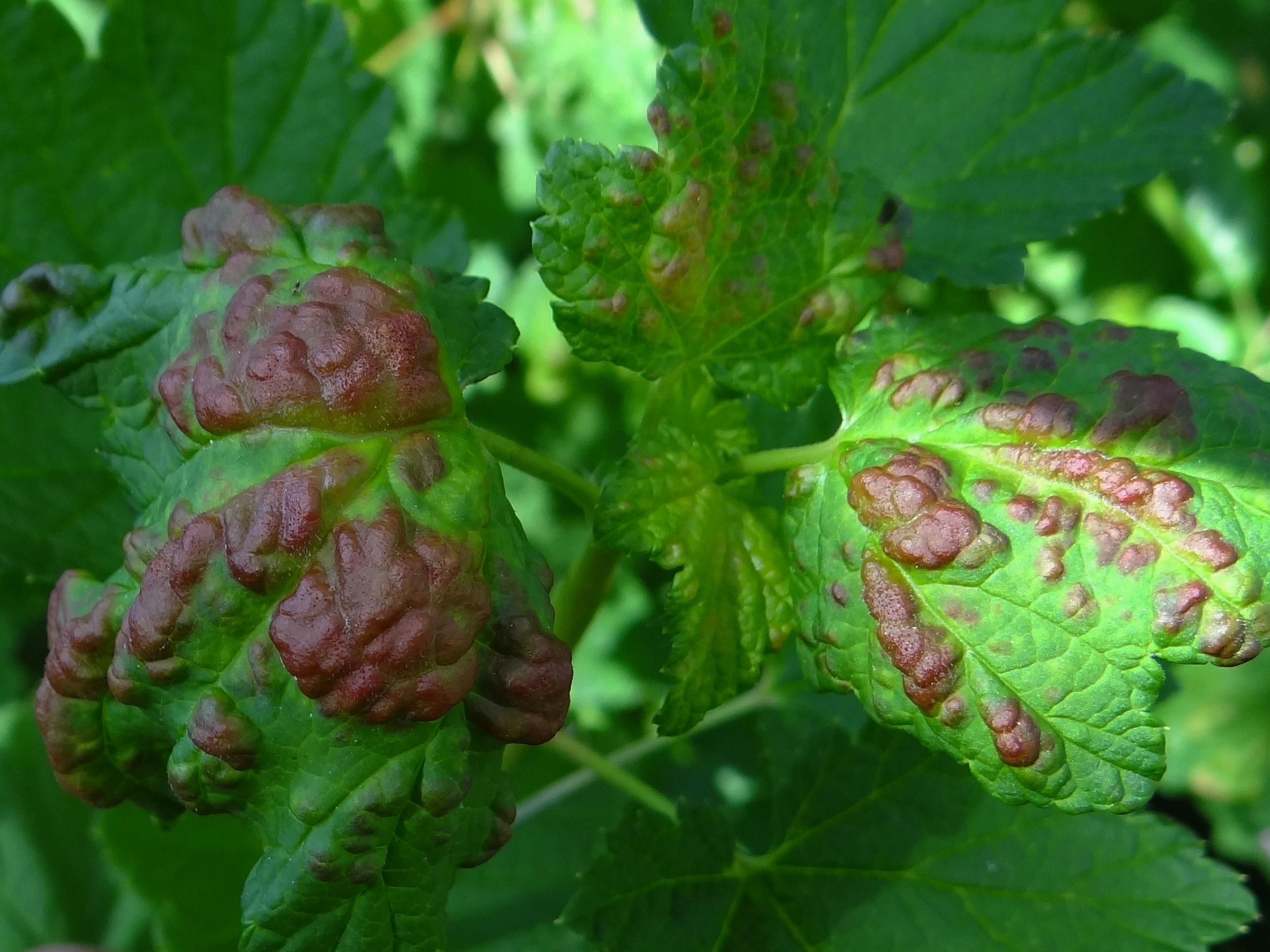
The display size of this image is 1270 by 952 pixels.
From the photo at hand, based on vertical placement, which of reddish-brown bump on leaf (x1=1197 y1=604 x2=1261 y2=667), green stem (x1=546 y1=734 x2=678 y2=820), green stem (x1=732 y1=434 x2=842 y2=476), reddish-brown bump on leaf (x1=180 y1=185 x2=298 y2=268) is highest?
reddish-brown bump on leaf (x1=180 y1=185 x2=298 y2=268)

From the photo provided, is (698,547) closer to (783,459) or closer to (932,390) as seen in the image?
(783,459)

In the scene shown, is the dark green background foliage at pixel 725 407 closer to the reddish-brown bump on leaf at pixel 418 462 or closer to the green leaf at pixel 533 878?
the green leaf at pixel 533 878

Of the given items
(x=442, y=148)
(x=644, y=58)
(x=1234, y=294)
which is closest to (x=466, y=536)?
(x=644, y=58)

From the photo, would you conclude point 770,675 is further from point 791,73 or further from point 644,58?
point 644,58

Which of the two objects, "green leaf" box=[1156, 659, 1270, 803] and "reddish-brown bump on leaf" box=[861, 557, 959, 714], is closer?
"reddish-brown bump on leaf" box=[861, 557, 959, 714]

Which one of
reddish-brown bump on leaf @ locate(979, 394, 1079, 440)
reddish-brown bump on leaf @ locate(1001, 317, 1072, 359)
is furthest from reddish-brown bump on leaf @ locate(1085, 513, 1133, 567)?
reddish-brown bump on leaf @ locate(1001, 317, 1072, 359)

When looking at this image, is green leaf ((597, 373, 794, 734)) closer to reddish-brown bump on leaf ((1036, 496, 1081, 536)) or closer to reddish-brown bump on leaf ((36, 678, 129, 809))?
reddish-brown bump on leaf ((1036, 496, 1081, 536))

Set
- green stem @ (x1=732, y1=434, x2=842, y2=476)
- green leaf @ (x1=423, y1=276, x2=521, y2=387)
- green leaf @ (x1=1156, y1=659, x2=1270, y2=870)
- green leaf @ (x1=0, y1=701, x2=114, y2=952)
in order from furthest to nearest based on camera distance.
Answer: green leaf @ (x1=1156, y1=659, x2=1270, y2=870) < green leaf @ (x1=0, y1=701, x2=114, y2=952) < green stem @ (x1=732, y1=434, x2=842, y2=476) < green leaf @ (x1=423, y1=276, x2=521, y2=387)
